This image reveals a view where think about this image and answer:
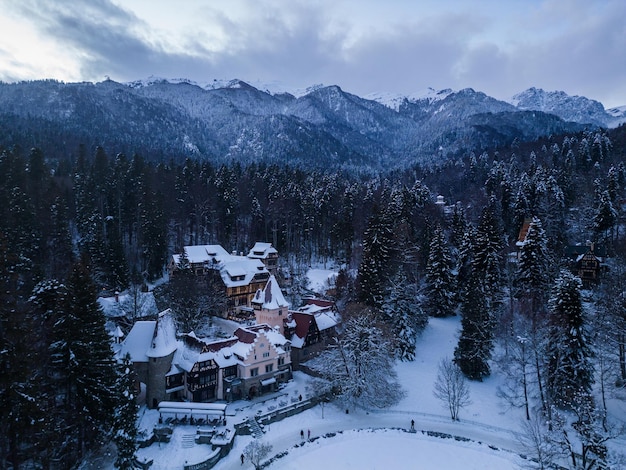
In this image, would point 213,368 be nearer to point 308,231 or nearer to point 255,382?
point 255,382

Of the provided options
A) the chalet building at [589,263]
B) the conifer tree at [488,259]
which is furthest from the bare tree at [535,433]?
the chalet building at [589,263]

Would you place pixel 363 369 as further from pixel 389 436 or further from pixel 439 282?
pixel 439 282

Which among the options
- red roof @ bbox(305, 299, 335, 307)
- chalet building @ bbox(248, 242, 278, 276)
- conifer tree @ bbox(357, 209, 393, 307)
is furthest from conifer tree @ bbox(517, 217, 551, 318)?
chalet building @ bbox(248, 242, 278, 276)

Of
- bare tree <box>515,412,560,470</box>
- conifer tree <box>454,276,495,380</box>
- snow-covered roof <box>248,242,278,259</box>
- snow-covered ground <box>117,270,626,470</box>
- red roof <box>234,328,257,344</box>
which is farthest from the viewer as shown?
snow-covered roof <box>248,242,278,259</box>

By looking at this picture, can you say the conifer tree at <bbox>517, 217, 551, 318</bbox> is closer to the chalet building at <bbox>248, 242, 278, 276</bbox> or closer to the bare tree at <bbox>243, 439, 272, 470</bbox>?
the bare tree at <bbox>243, 439, 272, 470</bbox>

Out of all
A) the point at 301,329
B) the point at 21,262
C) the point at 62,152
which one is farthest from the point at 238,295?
the point at 62,152
